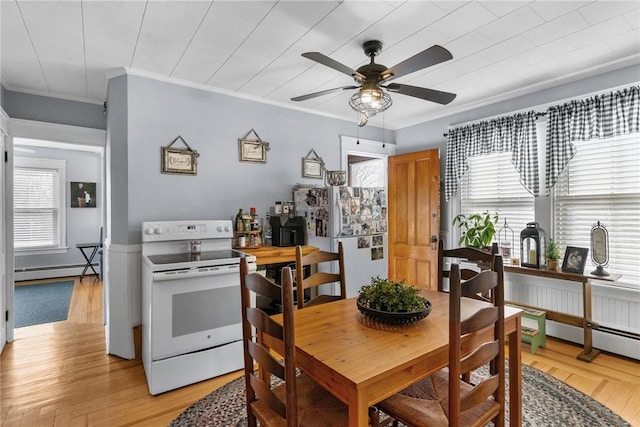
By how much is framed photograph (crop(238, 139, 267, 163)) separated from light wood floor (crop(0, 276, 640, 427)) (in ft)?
6.64

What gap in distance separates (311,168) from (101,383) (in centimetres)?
287

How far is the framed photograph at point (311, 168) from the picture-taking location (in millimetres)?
3943

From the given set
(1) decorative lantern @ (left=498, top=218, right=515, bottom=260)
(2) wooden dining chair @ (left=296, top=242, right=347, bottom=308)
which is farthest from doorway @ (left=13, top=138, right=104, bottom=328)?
(1) decorative lantern @ (left=498, top=218, right=515, bottom=260)

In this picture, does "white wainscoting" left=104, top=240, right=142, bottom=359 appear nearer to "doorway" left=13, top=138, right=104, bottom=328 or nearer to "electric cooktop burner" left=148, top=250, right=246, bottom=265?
"electric cooktop burner" left=148, top=250, right=246, bottom=265

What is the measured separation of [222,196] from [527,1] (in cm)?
287

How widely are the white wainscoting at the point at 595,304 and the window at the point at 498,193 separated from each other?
1.27 feet

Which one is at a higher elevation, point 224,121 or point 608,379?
point 224,121

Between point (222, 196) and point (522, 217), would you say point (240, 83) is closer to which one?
point (222, 196)

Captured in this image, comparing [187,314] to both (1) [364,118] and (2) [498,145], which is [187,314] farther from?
(2) [498,145]

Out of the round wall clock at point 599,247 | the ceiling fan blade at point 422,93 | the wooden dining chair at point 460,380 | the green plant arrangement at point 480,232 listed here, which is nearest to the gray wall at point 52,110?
the ceiling fan blade at point 422,93

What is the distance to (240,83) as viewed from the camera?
315cm

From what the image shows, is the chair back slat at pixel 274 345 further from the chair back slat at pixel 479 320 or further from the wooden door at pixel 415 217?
the wooden door at pixel 415 217

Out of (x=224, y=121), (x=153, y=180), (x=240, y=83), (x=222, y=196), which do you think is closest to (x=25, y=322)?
(x=153, y=180)

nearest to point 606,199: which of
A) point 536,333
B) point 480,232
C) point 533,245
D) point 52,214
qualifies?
point 533,245
